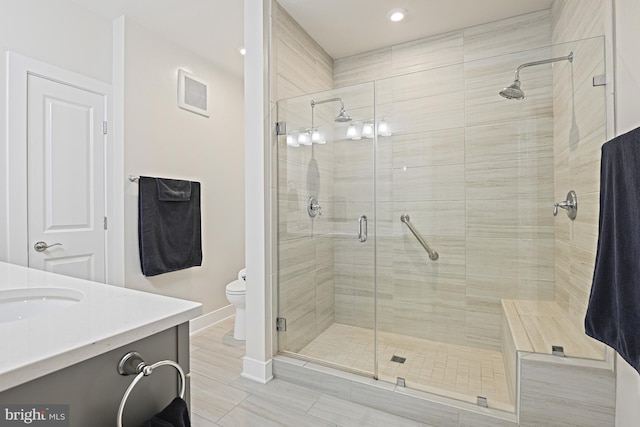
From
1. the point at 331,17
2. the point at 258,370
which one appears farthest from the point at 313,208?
the point at 331,17

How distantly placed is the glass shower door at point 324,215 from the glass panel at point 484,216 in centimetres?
12

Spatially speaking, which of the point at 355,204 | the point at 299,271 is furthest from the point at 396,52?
the point at 299,271

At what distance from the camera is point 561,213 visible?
1938 mm

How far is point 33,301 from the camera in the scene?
1.11 meters

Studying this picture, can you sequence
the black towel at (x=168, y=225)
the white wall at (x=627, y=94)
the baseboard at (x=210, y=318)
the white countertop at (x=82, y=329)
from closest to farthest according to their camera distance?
A: the white countertop at (x=82, y=329) < the white wall at (x=627, y=94) < the black towel at (x=168, y=225) < the baseboard at (x=210, y=318)

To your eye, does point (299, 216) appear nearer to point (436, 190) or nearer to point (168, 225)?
point (436, 190)

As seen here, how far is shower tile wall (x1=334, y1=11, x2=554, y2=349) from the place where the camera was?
2.16 meters

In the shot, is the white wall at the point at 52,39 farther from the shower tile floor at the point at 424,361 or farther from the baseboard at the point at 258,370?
the shower tile floor at the point at 424,361

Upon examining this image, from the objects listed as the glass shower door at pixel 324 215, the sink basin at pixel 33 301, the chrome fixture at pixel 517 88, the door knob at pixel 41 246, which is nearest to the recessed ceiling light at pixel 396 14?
the glass shower door at pixel 324 215

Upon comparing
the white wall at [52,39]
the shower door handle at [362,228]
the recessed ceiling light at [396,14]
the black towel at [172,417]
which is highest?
the recessed ceiling light at [396,14]

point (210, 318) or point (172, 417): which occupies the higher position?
point (172, 417)

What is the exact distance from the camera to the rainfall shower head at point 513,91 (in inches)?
80.0

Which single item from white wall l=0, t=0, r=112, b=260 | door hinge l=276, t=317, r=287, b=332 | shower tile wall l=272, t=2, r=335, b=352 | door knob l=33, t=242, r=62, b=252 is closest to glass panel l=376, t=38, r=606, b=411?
shower tile wall l=272, t=2, r=335, b=352

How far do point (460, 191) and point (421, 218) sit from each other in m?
0.35
